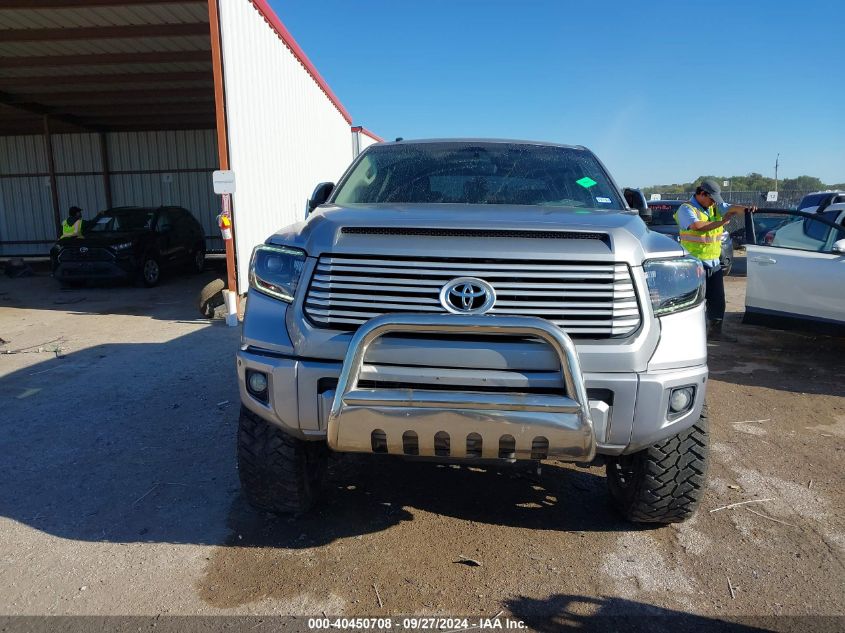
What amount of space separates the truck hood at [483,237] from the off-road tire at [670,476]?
86 centimetres

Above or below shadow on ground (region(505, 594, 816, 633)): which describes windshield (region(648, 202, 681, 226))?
above

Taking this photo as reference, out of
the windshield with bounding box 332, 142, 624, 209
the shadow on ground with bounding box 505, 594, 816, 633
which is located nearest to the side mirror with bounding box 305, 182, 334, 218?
the windshield with bounding box 332, 142, 624, 209

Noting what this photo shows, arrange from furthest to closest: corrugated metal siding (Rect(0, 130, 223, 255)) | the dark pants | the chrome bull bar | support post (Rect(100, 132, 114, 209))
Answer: corrugated metal siding (Rect(0, 130, 223, 255)) → support post (Rect(100, 132, 114, 209)) → the dark pants → the chrome bull bar

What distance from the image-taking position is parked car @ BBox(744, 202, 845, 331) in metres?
5.90

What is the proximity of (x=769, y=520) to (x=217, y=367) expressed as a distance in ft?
15.5

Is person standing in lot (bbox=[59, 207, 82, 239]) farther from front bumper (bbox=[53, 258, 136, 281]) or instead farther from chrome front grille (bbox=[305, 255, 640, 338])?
chrome front grille (bbox=[305, 255, 640, 338])

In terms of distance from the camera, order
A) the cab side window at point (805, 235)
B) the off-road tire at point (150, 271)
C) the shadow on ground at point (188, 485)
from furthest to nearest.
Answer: the off-road tire at point (150, 271), the cab side window at point (805, 235), the shadow on ground at point (188, 485)

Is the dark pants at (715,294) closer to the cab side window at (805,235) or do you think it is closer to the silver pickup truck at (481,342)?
the cab side window at (805,235)

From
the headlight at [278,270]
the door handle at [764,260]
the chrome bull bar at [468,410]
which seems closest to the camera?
the chrome bull bar at [468,410]

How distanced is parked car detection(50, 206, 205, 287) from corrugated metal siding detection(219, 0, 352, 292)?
2902mm

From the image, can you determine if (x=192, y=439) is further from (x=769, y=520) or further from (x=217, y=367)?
(x=769, y=520)

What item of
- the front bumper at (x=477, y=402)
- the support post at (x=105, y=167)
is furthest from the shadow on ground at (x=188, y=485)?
the support post at (x=105, y=167)

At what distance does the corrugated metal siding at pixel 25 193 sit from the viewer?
1827cm

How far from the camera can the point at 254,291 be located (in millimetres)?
2793
